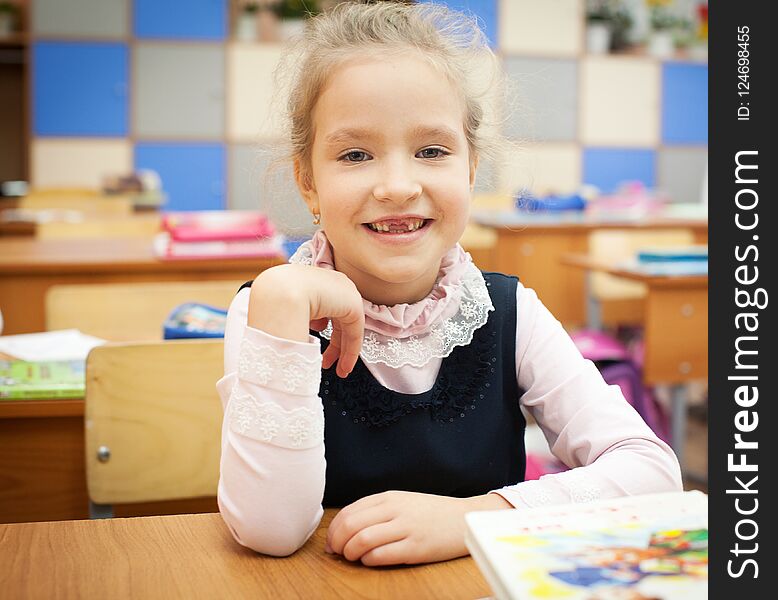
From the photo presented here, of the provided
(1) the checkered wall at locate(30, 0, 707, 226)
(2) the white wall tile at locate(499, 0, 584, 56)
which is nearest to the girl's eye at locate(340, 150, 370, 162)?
(1) the checkered wall at locate(30, 0, 707, 226)

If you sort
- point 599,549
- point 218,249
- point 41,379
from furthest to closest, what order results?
point 218,249 → point 41,379 → point 599,549

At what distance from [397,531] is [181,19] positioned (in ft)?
20.7

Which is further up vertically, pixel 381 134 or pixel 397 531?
pixel 381 134

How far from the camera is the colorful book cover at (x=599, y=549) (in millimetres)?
525

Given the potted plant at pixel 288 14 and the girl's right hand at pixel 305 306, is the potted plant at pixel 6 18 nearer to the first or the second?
the potted plant at pixel 288 14

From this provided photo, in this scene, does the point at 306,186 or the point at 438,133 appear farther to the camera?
the point at 306,186

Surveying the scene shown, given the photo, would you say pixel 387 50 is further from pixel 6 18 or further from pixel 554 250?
pixel 6 18

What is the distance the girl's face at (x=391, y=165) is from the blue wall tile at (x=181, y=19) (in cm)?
591

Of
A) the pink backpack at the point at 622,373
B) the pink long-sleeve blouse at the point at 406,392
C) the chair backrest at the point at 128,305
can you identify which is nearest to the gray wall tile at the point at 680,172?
the pink backpack at the point at 622,373

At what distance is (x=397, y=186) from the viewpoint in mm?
918

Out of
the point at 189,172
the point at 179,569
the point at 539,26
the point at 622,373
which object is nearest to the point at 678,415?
the point at 622,373

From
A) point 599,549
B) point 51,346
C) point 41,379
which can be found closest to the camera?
point 599,549

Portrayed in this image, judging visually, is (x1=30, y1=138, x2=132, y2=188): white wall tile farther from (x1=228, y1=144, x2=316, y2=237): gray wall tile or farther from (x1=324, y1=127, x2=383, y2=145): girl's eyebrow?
(x1=324, y1=127, x2=383, y2=145): girl's eyebrow

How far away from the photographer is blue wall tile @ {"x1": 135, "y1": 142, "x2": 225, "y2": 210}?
21.6 ft
